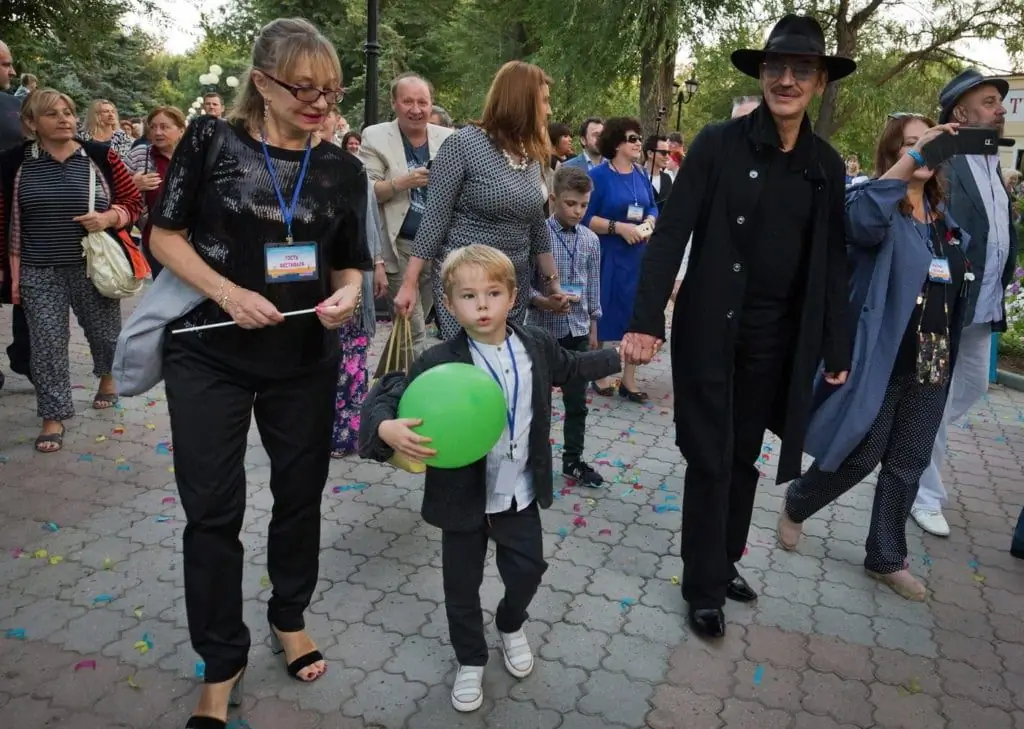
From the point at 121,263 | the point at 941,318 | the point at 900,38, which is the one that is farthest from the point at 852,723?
the point at 900,38

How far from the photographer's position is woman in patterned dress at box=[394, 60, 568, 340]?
140 inches

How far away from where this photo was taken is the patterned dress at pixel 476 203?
3570mm

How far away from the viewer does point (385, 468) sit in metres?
4.69

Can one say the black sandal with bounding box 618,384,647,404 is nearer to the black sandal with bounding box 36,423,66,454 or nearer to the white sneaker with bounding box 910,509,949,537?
the white sneaker with bounding box 910,509,949,537

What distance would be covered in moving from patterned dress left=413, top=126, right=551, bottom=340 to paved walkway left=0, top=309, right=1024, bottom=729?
121 cm

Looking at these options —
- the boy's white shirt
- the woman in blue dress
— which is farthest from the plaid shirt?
the boy's white shirt

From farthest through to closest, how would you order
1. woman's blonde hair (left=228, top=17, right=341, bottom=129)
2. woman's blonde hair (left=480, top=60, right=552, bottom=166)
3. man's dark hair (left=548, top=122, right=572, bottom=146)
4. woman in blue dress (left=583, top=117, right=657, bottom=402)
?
1. man's dark hair (left=548, top=122, right=572, bottom=146)
2. woman in blue dress (left=583, top=117, right=657, bottom=402)
3. woman's blonde hair (left=480, top=60, right=552, bottom=166)
4. woman's blonde hair (left=228, top=17, right=341, bottom=129)

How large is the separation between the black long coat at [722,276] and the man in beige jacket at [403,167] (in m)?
1.95

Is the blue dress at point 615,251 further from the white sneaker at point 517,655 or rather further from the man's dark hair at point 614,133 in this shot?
the white sneaker at point 517,655

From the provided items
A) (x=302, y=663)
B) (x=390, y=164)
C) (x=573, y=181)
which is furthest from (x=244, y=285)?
(x=573, y=181)

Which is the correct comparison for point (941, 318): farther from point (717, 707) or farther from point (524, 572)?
point (524, 572)

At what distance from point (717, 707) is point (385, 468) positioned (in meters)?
2.51

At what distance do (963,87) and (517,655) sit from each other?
3103 mm

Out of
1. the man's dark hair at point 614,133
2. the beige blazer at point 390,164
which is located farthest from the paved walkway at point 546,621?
the man's dark hair at point 614,133
